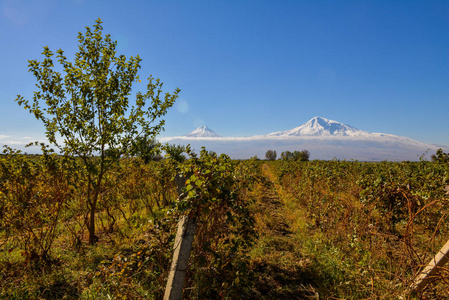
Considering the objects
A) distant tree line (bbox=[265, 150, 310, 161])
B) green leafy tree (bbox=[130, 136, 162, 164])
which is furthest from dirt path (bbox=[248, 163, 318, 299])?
distant tree line (bbox=[265, 150, 310, 161])

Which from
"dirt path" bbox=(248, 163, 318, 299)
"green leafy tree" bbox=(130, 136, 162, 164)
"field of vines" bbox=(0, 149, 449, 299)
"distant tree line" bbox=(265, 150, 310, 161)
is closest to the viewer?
"field of vines" bbox=(0, 149, 449, 299)

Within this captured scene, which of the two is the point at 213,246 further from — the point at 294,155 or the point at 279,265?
the point at 294,155

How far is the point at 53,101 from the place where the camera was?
4.90m

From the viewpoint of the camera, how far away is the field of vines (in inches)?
110

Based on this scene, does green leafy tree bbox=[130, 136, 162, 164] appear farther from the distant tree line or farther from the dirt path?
the distant tree line

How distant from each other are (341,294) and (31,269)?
617 centimetres

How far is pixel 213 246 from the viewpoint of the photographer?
3.33 meters

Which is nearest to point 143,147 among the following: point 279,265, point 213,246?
point 213,246

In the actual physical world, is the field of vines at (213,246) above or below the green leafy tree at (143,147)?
below

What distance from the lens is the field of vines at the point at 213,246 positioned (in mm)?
2803

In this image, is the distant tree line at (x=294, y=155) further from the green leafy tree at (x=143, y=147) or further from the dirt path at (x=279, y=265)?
the green leafy tree at (x=143, y=147)

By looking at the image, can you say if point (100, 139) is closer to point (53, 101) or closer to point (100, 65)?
point (53, 101)

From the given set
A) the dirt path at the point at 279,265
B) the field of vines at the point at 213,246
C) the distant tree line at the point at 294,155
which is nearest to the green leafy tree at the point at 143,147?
the field of vines at the point at 213,246

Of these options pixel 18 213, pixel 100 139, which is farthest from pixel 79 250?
pixel 100 139
